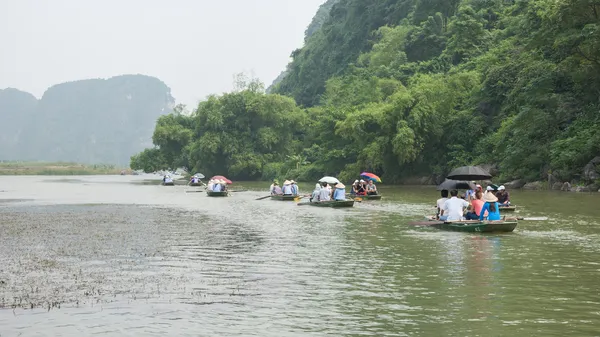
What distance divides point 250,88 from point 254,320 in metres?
88.7

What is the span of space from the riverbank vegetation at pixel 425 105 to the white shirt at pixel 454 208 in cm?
2540

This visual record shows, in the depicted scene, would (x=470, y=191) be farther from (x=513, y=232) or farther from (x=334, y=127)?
(x=334, y=127)

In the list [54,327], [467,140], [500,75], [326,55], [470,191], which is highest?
[326,55]

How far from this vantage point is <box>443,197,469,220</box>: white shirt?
22641 mm

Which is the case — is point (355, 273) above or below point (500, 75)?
below

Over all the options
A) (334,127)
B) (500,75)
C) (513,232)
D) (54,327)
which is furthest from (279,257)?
(334,127)

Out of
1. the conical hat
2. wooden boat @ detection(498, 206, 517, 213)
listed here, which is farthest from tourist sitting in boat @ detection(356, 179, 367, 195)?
the conical hat

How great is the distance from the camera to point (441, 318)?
1026 cm

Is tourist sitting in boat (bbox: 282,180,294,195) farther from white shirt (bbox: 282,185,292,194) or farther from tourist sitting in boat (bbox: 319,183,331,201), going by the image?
tourist sitting in boat (bbox: 319,183,331,201)

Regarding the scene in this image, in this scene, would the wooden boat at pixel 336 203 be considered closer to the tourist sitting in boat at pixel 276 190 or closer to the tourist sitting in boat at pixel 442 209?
the tourist sitting in boat at pixel 276 190

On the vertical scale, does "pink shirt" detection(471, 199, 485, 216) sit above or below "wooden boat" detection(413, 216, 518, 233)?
above

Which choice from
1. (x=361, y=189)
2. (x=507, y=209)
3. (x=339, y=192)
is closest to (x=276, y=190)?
(x=361, y=189)

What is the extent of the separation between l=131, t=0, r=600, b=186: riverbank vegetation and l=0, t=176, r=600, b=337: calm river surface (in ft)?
84.5

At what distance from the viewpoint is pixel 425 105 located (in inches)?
2451
